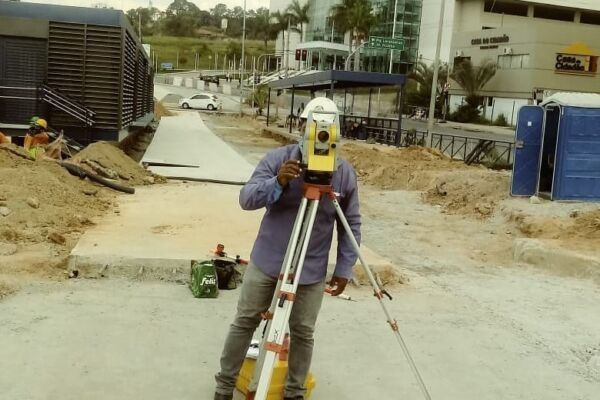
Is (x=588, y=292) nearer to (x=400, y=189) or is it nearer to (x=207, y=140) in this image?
(x=400, y=189)

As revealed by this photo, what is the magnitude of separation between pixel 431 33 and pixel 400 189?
61.1 m

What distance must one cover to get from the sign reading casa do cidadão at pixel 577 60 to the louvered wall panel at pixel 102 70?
165ft

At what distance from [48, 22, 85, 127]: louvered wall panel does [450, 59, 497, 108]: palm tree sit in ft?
165

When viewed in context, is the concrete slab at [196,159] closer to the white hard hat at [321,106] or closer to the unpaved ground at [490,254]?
the unpaved ground at [490,254]

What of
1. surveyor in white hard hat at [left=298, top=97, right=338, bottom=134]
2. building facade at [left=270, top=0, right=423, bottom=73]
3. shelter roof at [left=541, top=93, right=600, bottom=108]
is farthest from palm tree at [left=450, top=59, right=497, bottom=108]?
surveyor in white hard hat at [left=298, top=97, right=338, bottom=134]

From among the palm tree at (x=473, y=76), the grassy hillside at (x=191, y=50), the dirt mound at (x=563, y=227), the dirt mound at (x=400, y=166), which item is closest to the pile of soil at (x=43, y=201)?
the dirt mound at (x=563, y=227)

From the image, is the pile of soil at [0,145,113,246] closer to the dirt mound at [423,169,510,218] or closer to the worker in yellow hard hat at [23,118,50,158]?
the worker in yellow hard hat at [23,118,50,158]

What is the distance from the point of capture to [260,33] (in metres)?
138

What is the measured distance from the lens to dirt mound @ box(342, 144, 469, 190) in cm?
1812

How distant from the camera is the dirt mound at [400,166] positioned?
18125 millimetres

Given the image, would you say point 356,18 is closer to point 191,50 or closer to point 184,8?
point 191,50

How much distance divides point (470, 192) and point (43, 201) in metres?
8.91

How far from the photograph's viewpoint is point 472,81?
200 ft

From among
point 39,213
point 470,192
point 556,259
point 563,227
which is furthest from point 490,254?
point 39,213
